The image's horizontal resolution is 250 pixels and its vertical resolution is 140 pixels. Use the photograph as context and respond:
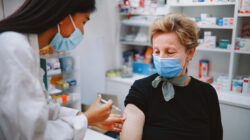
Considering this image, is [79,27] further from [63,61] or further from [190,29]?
[63,61]

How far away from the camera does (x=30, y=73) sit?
86 centimetres

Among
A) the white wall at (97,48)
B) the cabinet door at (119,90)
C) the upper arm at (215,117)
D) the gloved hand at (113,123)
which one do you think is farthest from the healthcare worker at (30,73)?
the cabinet door at (119,90)

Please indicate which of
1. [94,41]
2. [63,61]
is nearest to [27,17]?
[63,61]

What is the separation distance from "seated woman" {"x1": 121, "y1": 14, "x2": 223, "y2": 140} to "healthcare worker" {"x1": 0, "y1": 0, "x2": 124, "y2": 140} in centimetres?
46

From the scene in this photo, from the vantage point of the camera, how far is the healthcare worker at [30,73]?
827 mm

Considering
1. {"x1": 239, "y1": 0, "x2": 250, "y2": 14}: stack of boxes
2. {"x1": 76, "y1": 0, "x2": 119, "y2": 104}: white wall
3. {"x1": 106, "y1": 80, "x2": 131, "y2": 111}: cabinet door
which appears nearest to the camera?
{"x1": 239, "y1": 0, "x2": 250, "y2": 14}: stack of boxes

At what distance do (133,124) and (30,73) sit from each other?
2.71ft

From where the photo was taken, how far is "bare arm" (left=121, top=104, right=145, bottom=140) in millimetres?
1413

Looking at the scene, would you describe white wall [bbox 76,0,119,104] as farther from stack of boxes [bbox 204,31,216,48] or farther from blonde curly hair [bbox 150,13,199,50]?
blonde curly hair [bbox 150,13,199,50]

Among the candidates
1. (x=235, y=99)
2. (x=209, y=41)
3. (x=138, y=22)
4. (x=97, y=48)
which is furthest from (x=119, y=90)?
(x=235, y=99)

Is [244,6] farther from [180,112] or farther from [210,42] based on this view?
[180,112]

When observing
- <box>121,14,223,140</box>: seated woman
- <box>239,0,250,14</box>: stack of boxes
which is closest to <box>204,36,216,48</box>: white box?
<box>239,0,250,14</box>: stack of boxes

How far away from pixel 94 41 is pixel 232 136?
7.79 feet

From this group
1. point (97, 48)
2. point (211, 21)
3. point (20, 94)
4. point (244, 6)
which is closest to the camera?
point (20, 94)
